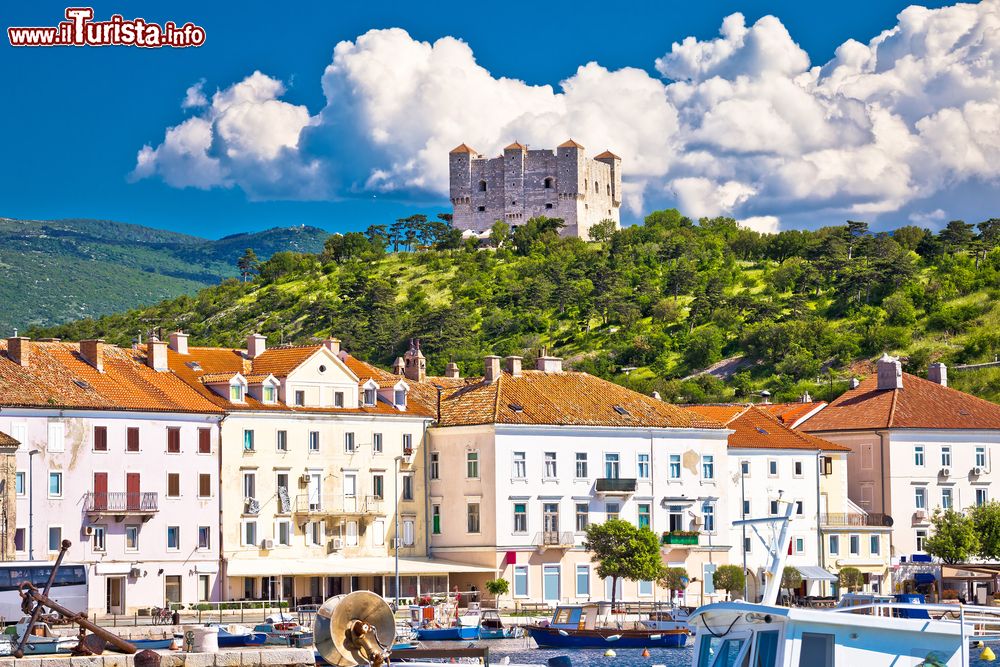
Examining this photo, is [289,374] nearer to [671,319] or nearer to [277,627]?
[277,627]

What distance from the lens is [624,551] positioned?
81.6 meters

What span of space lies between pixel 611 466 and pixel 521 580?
7.21 meters

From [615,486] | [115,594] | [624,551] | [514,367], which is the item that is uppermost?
[514,367]

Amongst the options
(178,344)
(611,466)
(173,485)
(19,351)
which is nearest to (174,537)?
(173,485)

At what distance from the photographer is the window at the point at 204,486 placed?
78.2 meters

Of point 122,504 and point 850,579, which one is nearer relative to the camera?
point 122,504

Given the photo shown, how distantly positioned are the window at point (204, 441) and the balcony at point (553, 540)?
15.4 m

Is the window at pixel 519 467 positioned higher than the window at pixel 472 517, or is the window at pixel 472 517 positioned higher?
the window at pixel 519 467

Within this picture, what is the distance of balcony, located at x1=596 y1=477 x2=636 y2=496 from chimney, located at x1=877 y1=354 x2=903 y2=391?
2171cm

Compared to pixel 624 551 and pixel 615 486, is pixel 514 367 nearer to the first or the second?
pixel 615 486

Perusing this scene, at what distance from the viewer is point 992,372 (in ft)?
414

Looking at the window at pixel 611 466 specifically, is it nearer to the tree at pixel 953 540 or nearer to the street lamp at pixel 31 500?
the tree at pixel 953 540

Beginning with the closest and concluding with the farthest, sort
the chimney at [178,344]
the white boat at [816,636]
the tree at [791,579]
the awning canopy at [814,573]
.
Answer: the white boat at [816,636] → the chimney at [178,344] → the tree at [791,579] → the awning canopy at [814,573]

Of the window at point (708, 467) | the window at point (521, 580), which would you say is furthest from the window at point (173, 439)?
the window at point (708, 467)
